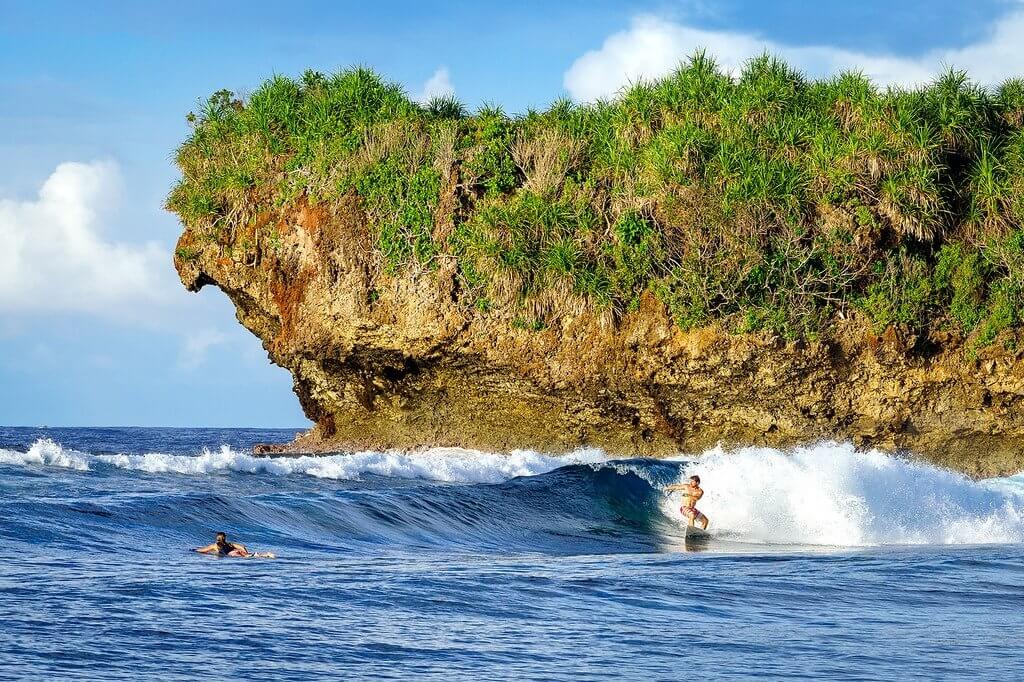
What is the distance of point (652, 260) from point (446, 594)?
10.2m

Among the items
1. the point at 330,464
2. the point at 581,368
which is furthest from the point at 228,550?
the point at 581,368

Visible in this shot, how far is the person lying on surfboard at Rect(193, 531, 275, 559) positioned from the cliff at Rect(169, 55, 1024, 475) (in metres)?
8.90

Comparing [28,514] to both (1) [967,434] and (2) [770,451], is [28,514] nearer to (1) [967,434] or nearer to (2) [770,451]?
(2) [770,451]

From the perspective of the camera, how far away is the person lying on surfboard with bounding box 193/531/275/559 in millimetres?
9039

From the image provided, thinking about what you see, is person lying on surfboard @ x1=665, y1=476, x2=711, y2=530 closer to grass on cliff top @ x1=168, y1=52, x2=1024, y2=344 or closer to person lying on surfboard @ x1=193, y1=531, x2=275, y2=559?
grass on cliff top @ x1=168, y1=52, x2=1024, y2=344

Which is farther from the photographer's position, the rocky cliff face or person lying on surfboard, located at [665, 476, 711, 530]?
the rocky cliff face

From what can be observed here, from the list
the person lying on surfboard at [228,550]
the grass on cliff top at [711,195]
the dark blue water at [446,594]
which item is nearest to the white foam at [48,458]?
the dark blue water at [446,594]

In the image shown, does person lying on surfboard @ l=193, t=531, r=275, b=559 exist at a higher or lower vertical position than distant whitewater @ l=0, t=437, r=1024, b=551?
lower

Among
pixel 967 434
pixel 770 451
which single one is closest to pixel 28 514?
pixel 770 451

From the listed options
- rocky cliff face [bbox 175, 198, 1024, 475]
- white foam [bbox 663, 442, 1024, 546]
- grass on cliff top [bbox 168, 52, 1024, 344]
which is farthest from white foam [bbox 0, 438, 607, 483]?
white foam [bbox 663, 442, 1024, 546]

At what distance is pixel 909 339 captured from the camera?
1714 cm

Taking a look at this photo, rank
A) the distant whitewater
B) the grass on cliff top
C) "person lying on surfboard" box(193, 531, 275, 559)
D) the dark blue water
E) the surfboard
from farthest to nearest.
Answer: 1. the grass on cliff top
2. the distant whitewater
3. the surfboard
4. "person lying on surfboard" box(193, 531, 275, 559)
5. the dark blue water

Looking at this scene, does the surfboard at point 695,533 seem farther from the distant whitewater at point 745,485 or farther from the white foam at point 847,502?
the white foam at point 847,502

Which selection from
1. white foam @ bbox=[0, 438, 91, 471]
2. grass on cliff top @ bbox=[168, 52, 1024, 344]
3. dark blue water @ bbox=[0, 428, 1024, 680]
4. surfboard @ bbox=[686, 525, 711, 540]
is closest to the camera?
dark blue water @ bbox=[0, 428, 1024, 680]
